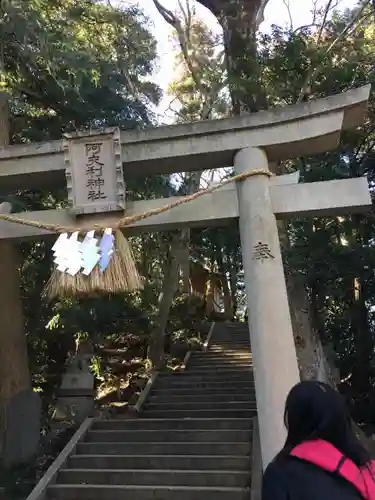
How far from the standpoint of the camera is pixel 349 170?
999 cm

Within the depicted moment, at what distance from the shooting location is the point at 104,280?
4.00 m

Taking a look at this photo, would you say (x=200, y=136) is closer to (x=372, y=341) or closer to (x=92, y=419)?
(x=92, y=419)

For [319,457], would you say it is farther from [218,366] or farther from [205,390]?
[218,366]

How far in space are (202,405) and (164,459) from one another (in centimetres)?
347

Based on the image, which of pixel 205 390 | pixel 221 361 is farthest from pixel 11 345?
pixel 221 361

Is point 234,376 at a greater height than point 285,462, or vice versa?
point 285,462

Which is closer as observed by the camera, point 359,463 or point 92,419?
point 359,463

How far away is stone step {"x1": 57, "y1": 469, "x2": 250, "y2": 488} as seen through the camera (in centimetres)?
609

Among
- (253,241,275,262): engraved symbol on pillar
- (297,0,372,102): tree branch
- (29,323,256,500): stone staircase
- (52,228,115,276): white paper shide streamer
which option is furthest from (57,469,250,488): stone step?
(297,0,372,102): tree branch

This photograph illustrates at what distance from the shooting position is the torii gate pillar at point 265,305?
368cm

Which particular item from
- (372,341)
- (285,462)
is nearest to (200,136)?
(285,462)

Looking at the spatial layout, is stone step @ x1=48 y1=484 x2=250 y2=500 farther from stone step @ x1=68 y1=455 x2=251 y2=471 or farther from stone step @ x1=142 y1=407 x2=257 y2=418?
stone step @ x1=142 y1=407 x2=257 y2=418

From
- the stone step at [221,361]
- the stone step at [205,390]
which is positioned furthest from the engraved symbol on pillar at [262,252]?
the stone step at [221,361]

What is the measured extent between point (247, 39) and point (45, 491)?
7.28m
